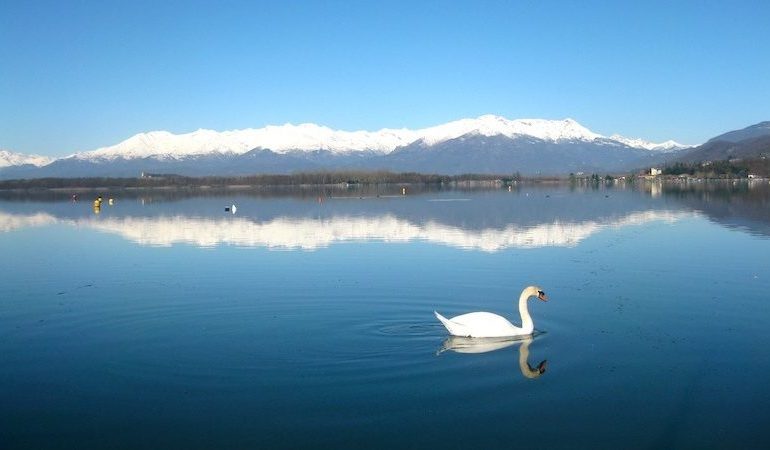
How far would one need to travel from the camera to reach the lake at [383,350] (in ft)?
28.9

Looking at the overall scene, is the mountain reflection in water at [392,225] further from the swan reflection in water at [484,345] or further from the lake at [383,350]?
the swan reflection in water at [484,345]

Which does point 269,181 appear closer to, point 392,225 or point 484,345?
point 392,225

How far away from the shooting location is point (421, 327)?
537 inches

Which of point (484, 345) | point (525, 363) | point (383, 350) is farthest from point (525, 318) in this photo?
point (383, 350)

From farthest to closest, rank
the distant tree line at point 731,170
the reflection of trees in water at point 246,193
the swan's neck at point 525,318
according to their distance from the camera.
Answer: the distant tree line at point 731,170 → the reflection of trees in water at point 246,193 → the swan's neck at point 525,318

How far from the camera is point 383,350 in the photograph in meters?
12.0

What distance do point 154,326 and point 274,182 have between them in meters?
152

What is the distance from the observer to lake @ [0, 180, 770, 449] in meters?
8.80

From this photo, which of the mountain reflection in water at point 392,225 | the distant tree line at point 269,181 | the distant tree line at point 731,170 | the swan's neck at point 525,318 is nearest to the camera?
the swan's neck at point 525,318

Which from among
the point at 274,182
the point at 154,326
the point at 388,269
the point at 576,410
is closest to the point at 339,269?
the point at 388,269

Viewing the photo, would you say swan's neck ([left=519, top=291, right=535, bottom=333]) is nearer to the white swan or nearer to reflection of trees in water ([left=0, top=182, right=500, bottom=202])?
the white swan

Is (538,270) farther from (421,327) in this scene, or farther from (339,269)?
(421,327)

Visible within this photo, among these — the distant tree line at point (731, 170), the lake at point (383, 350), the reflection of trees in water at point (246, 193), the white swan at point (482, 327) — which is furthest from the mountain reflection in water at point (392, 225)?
the distant tree line at point (731, 170)

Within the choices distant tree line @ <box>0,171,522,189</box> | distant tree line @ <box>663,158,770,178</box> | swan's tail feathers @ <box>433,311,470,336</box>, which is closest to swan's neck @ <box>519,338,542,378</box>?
swan's tail feathers @ <box>433,311,470,336</box>
